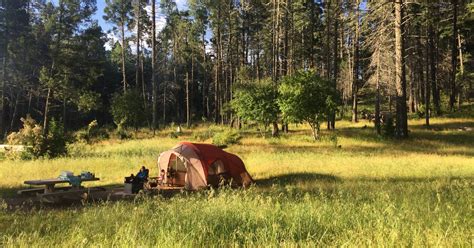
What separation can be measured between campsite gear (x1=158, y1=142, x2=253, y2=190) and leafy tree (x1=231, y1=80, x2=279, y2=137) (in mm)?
15185

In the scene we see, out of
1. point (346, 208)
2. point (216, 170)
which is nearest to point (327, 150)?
point (216, 170)

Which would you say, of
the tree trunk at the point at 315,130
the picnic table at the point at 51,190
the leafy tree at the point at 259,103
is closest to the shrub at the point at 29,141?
the picnic table at the point at 51,190

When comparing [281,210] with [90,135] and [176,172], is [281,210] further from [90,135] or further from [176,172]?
[90,135]

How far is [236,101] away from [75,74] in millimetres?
15839

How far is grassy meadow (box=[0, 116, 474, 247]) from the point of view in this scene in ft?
15.0

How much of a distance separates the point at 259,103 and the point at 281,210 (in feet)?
78.0

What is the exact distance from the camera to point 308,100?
25.9m

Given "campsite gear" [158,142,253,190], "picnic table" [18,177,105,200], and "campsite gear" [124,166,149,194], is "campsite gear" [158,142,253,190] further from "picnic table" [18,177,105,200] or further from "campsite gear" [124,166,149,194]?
"picnic table" [18,177,105,200]

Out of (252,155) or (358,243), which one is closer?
(358,243)

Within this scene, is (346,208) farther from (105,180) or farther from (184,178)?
(105,180)

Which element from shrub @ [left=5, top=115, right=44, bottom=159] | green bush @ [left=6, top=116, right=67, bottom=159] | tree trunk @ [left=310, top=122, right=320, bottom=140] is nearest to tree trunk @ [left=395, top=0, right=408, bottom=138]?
tree trunk @ [left=310, top=122, right=320, bottom=140]

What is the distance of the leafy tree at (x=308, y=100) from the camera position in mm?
25781

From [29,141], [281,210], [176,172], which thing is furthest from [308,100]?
[281,210]

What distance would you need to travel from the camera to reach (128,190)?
40.0 feet
